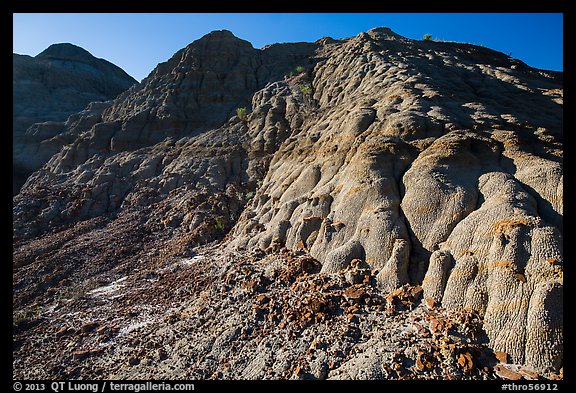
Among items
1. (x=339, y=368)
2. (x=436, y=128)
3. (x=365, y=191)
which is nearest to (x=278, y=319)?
(x=339, y=368)

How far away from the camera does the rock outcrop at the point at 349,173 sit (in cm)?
919

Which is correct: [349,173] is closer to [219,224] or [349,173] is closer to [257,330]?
[257,330]

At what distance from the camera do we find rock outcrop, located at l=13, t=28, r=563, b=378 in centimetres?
919

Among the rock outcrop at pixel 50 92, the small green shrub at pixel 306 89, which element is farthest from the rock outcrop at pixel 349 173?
the rock outcrop at pixel 50 92

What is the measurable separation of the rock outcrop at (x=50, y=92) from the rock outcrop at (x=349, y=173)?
177 inches

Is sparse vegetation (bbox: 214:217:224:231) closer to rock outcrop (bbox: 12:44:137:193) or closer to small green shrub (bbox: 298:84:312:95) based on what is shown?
small green shrub (bbox: 298:84:312:95)

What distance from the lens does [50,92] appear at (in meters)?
51.3

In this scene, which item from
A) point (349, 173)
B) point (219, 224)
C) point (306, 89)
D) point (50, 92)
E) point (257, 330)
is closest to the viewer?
point (257, 330)

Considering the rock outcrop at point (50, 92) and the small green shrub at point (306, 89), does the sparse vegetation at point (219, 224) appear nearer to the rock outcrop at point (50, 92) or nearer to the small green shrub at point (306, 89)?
the small green shrub at point (306, 89)

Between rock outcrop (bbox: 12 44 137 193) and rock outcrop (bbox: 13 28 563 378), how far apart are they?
→ 14.7 ft

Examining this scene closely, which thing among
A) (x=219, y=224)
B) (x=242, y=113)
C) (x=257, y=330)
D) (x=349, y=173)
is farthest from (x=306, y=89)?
(x=257, y=330)

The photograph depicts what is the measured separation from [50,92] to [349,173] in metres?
55.9

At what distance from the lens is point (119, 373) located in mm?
10062
